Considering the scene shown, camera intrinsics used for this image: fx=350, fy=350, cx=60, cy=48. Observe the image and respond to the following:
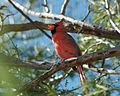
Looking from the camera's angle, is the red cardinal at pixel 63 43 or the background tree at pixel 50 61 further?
the red cardinal at pixel 63 43

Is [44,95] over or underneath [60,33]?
underneath

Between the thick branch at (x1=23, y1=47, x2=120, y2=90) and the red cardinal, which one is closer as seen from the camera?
the thick branch at (x1=23, y1=47, x2=120, y2=90)

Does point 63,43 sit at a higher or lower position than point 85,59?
higher

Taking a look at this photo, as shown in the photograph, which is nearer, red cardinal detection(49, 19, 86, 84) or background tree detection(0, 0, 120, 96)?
background tree detection(0, 0, 120, 96)

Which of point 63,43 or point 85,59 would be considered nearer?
point 85,59

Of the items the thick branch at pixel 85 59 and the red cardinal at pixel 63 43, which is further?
the red cardinal at pixel 63 43

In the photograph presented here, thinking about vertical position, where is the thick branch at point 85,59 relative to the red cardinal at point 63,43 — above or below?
below

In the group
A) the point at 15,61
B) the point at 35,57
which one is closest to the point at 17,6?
the point at 15,61

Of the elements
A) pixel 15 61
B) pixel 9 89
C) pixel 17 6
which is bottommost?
pixel 9 89

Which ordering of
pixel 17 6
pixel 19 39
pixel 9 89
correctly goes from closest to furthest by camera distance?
pixel 9 89, pixel 17 6, pixel 19 39

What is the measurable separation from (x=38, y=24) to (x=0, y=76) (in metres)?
2.04

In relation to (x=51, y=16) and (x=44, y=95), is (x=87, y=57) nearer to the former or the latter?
(x=44, y=95)

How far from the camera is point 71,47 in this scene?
3084 millimetres

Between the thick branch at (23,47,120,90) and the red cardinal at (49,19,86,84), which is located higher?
the red cardinal at (49,19,86,84)
